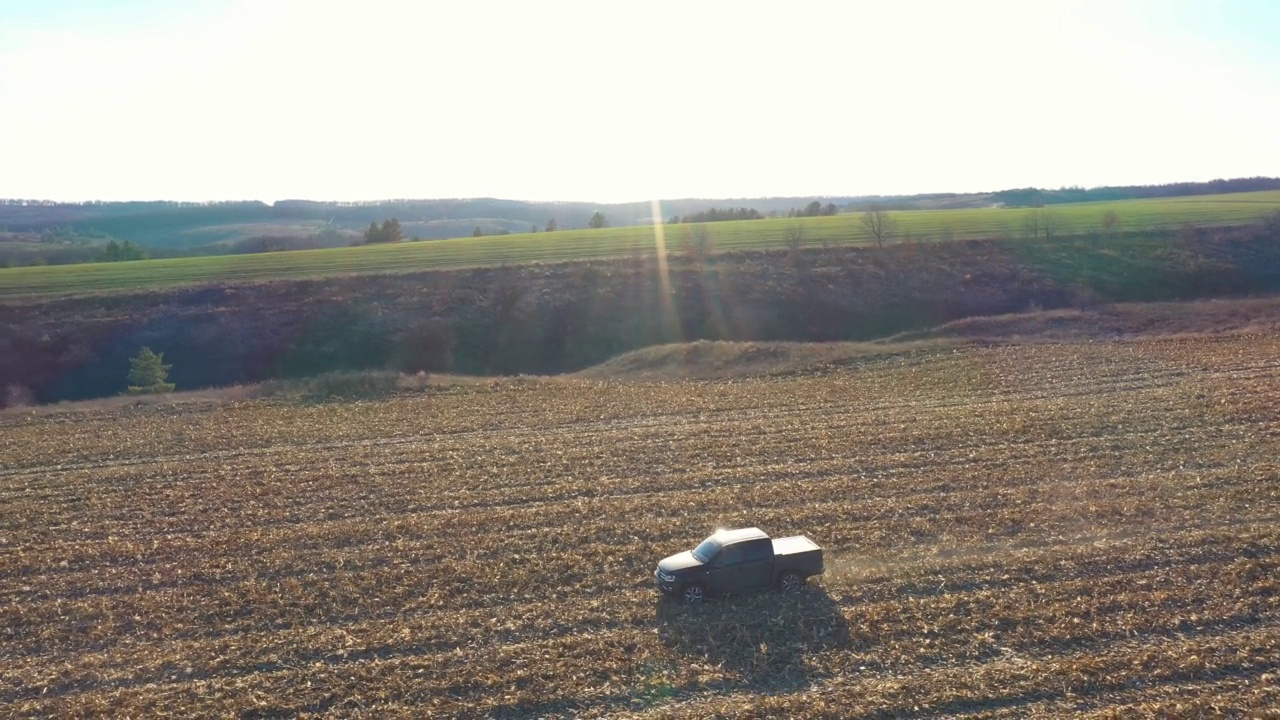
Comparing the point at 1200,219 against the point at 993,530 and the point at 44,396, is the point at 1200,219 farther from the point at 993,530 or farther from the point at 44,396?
the point at 44,396

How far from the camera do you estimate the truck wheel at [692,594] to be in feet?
50.4

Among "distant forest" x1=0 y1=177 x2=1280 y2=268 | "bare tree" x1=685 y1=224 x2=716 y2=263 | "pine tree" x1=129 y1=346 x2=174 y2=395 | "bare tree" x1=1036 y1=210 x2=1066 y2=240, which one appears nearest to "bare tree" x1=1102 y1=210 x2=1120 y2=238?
"bare tree" x1=1036 y1=210 x2=1066 y2=240

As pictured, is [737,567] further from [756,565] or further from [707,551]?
[707,551]

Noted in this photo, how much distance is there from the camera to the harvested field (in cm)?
1289

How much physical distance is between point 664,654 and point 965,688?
4.22 metres

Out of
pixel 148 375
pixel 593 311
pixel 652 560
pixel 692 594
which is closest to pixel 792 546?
pixel 692 594

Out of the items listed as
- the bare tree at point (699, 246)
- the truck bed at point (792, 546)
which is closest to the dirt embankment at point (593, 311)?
the bare tree at point (699, 246)

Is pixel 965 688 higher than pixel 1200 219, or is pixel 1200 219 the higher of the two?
pixel 1200 219

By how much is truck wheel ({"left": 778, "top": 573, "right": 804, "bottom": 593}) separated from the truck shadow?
136 mm

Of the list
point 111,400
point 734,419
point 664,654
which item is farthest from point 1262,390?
point 111,400

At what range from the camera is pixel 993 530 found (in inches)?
708

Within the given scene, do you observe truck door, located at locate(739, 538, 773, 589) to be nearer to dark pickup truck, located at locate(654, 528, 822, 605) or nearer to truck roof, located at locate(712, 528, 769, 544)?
dark pickup truck, located at locate(654, 528, 822, 605)

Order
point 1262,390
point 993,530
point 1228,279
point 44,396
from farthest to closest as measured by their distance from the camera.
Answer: point 1228,279
point 44,396
point 1262,390
point 993,530

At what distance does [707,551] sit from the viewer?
1573cm
